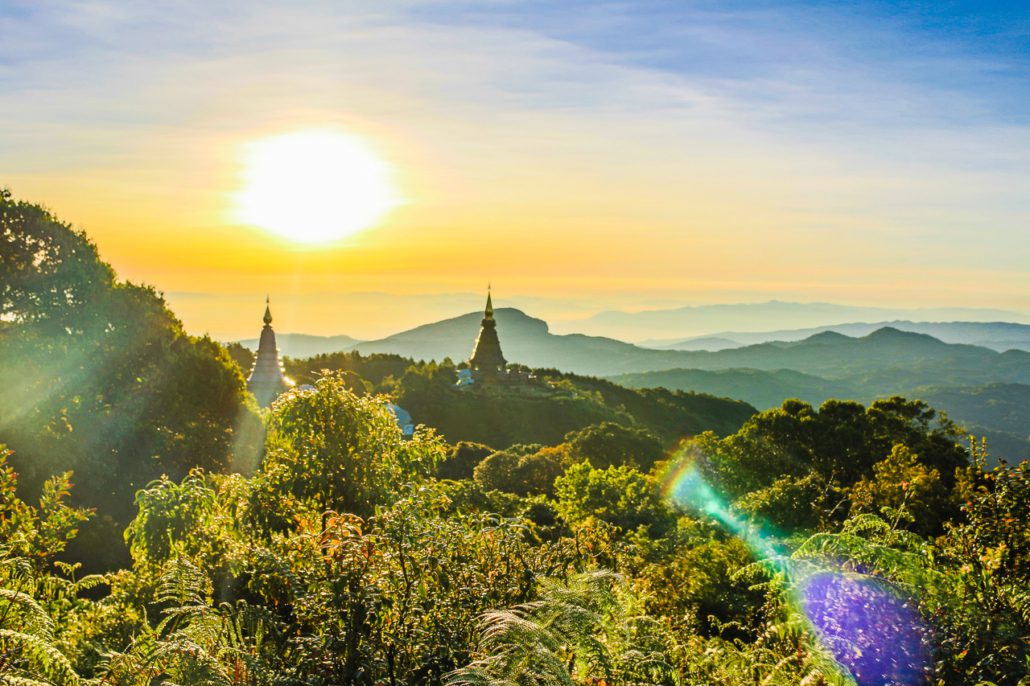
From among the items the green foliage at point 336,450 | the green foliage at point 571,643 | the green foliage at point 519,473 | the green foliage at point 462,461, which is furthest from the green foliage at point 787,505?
the green foliage at point 462,461

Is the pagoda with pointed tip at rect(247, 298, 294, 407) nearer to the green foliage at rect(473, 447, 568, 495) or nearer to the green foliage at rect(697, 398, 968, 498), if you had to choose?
the green foliage at rect(473, 447, 568, 495)

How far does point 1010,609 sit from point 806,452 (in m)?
26.8

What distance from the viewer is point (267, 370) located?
36656 mm

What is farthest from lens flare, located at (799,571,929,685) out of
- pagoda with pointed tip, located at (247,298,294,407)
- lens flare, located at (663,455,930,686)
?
pagoda with pointed tip, located at (247,298,294,407)

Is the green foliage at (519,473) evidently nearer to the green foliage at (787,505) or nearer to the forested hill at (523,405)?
the green foliage at (787,505)

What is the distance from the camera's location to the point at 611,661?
400 cm

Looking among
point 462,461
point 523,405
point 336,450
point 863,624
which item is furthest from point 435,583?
point 523,405

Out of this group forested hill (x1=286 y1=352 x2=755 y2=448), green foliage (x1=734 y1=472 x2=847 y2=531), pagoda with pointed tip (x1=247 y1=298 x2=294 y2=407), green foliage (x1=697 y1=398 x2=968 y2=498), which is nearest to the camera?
green foliage (x1=734 y1=472 x2=847 y2=531)

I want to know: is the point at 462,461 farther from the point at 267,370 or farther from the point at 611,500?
the point at 611,500

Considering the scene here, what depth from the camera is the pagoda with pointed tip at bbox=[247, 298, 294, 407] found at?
3606 centimetres

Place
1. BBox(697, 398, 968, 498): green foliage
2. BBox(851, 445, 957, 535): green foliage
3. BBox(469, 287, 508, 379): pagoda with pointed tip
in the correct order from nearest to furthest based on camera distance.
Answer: BBox(851, 445, 957, 535): green foliage, BBox(697, 398, 968, 498): green foliage, BBox(469, 287, 508, 379): pagoda with pointed tip

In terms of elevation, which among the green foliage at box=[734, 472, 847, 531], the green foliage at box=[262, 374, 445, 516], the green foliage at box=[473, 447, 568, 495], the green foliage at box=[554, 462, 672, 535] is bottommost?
the green foliage at box=[473, 447, 568, 495]

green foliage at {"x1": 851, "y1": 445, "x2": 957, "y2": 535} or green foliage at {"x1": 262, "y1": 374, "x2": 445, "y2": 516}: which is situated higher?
green foliage at {"x1": 262, "y1": 374, "x2": 445, "y2": 516}

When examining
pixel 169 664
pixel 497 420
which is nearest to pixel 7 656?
pixel 169 664
